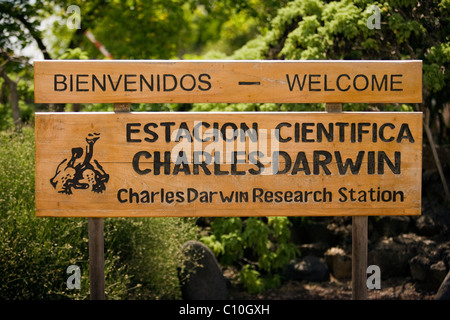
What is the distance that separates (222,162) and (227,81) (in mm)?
569

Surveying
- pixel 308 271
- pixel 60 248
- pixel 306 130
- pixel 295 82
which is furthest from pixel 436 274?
pixel 60 248

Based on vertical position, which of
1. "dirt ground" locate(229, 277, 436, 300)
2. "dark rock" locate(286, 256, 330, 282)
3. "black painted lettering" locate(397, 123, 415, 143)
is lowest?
"dirt ground" locate(229, 277, 436, 300)

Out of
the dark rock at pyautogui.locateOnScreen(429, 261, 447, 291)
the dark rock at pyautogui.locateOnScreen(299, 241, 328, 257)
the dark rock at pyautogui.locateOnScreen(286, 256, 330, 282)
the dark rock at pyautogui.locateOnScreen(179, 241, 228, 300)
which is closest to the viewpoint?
the dark rock at pyautogui.locateOnScreen(179, 241, 228, 300)

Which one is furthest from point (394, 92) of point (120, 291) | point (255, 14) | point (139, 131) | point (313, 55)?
point (255, 14)

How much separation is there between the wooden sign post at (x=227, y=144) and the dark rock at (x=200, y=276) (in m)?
2.19

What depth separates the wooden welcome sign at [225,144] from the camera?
364cm

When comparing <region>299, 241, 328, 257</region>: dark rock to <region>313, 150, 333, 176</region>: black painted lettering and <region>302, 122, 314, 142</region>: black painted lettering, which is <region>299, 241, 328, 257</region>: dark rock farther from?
<region>302, 122, 314, 142</region>: black painted lettering

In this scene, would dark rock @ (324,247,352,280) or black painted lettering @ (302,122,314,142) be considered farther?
dark rock @ (324,247,352,280)

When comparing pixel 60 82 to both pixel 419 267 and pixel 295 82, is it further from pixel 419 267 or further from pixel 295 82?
pixel 419 267

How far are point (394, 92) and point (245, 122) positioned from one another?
1073mm

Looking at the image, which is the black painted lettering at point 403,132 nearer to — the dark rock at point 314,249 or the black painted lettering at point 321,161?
the black painted lettering at point 321,161

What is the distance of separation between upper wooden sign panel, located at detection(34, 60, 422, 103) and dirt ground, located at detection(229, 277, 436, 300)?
3.12 m

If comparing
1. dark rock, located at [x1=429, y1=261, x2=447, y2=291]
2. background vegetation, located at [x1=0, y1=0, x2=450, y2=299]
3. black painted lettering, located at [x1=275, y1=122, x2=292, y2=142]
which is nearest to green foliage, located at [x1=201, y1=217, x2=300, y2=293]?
background vegetation, located at [x1=0, y1=0, x2=450, y2=299]

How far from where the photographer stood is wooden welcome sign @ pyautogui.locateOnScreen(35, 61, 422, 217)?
3.64 m
